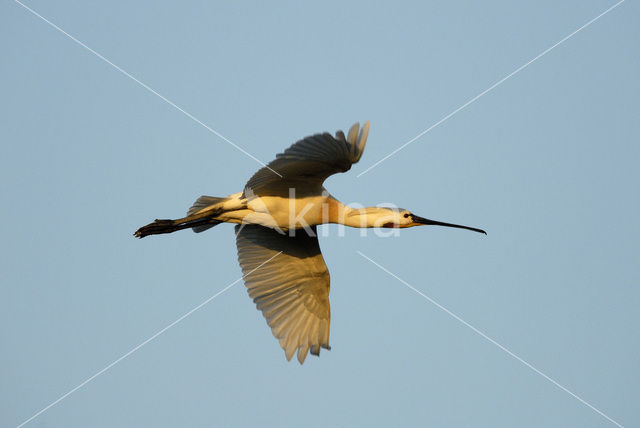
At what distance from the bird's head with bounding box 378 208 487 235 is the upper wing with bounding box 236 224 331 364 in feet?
4.11

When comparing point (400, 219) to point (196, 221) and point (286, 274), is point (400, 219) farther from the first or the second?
point (196, 221)

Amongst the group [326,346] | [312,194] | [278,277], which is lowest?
[326,346]

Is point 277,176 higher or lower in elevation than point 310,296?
higher

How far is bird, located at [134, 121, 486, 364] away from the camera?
44.9 ft

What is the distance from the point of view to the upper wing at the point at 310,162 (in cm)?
1229

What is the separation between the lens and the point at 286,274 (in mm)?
15906

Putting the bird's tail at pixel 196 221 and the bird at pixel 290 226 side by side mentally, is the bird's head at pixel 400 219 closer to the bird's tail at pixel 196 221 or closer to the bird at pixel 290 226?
the bird at pixel 290 226

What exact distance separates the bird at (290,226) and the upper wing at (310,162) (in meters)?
0.01

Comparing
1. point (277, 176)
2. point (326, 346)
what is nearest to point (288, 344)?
point (326, 346)

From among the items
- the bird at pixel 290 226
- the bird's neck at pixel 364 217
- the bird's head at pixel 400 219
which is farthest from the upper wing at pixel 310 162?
the bird's head at pixel 400 219

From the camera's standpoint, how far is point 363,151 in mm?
12539

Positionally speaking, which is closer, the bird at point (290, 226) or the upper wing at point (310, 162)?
the upper wing at point (310, 162)

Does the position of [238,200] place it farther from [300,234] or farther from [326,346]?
[326,346]

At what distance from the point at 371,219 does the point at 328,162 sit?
2.29m
